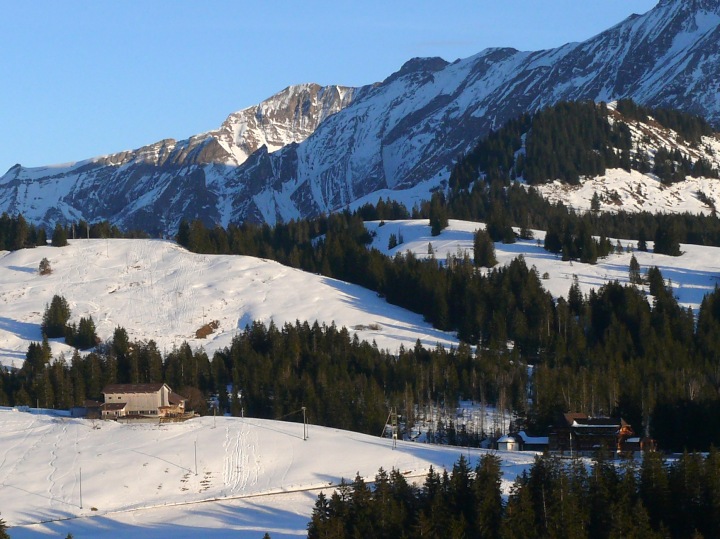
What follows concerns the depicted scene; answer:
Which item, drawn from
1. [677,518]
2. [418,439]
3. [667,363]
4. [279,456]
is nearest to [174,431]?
[279,456]

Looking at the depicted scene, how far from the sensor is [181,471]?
113188mm

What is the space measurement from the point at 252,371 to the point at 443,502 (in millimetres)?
60049

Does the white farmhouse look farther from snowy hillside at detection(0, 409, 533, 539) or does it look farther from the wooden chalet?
the wooden chalet

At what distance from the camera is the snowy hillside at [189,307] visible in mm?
174625

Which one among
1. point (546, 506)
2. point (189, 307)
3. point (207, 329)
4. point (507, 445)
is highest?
point (189, 307)

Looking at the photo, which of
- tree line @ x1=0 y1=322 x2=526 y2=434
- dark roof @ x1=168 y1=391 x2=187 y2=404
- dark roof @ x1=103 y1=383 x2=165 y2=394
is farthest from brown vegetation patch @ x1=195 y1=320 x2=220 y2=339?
dark roof @ x1=103 y1=383 x2=165 y2=394

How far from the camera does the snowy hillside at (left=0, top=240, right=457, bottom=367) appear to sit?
17462 centimetres

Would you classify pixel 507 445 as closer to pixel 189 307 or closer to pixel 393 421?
pixel 393 421

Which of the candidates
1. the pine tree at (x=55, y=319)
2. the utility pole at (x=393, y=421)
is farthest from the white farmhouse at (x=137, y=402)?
the pine tree at (x=55, y=319)

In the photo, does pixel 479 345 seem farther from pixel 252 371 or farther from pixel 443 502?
pixel 443 502

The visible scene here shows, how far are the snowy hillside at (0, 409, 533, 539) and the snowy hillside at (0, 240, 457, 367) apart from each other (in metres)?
42.8

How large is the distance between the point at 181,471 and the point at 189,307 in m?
73.7

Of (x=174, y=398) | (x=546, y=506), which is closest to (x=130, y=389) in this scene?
(x=174, y=398)

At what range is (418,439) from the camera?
433ft
